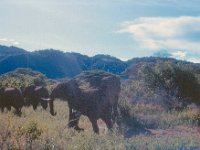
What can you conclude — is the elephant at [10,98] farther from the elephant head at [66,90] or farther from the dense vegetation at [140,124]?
the elephant head at [66,90]

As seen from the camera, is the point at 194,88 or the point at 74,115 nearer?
the point at 74,115

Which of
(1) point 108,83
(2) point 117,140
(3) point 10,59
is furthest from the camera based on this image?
(3) point 10,59

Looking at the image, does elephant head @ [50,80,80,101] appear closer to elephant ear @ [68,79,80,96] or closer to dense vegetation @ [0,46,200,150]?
elephant ear @ [68,79,80,96]

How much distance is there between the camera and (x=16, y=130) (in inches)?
462

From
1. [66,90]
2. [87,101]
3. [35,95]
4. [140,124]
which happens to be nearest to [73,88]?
[66,90]

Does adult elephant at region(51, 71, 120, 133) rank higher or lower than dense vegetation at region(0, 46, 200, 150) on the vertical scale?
higher

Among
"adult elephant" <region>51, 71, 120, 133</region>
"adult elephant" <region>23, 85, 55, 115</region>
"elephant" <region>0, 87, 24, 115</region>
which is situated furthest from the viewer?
"adult elephant" <region>23, 85, 55, 115</region>

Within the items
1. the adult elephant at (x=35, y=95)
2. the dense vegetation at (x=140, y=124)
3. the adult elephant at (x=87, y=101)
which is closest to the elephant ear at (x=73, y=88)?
the adult elephant at (x=87, y=101)

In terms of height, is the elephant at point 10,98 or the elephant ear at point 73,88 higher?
the elephant ear at point 73,88

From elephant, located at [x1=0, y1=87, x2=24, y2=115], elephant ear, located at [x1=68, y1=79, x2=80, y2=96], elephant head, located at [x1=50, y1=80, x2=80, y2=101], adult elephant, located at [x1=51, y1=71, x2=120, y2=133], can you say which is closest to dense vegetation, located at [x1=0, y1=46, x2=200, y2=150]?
adult elephant, located at [x1=51, y1=71, x2=120, y2=133]

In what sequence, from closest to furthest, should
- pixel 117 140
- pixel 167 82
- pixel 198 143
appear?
pixel 117 140 < pixel 198 143 < pixel 167 82

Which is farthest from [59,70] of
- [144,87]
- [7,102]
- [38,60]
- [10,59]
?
[7,102]

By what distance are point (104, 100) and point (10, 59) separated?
173921 millimetres

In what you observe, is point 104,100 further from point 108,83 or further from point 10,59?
point 10,59
